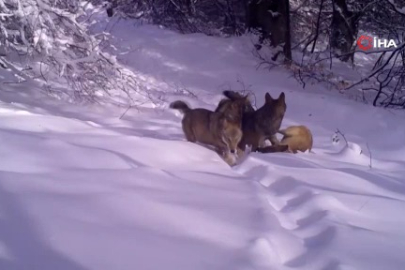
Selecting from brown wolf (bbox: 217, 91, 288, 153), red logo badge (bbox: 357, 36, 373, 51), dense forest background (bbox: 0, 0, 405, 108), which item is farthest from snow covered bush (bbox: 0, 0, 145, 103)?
red logo badge (bbox: 357, 36, 373, 51)

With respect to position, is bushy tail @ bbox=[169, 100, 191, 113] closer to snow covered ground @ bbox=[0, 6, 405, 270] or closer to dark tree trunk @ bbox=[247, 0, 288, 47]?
snow covered ground @ bbox=[0, 6, 405, 270]

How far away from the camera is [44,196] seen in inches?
127

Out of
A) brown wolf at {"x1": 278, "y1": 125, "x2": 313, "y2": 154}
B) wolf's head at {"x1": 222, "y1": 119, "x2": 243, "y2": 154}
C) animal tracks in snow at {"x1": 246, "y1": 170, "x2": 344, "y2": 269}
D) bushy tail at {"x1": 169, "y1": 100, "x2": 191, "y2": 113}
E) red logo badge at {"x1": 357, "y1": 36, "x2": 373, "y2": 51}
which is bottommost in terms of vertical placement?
red logo badge at {"x1": 357, "y1": 36, "x2": 373, "y2": 51}

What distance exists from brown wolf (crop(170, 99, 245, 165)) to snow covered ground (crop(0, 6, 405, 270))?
0.33 m

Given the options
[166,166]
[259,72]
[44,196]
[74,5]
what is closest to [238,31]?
[259,72]

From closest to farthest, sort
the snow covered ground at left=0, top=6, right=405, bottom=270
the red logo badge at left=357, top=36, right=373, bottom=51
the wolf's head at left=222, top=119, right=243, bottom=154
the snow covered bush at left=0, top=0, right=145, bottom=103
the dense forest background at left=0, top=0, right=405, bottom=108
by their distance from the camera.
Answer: the snow covered ground at left=0, top=6, right=405, bottom=270
the wolf's head at left=222, top=119, right=243, bottom=154
the snow covered bush at left=0, top=0, right=145, bottom=103
the dense forest background at left=0, top=0, right=405, bottom=108
the red logo badge at left=357, top=36, right=373, bottom=51

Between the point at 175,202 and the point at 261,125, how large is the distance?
10.3 feet

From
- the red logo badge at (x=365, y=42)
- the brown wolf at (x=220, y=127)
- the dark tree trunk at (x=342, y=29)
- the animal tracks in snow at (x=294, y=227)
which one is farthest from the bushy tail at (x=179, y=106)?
the red logo badge at (x=365, y=42)

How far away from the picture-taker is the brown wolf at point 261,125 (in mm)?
6543

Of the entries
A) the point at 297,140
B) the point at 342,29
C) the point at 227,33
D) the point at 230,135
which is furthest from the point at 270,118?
the point at 227,33

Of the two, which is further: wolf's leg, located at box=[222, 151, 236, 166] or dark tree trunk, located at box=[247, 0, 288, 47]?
dark tree trunk, located at box=[247, 0, 288, 47]

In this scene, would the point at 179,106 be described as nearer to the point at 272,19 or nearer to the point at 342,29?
the point at 272,19

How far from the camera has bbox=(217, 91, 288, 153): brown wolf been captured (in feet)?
21.5

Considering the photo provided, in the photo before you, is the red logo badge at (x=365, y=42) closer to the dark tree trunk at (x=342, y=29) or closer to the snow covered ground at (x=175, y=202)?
the dark tree trunk at (x=342, y=29)
